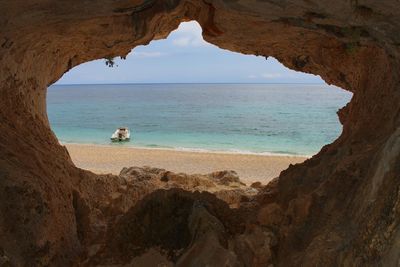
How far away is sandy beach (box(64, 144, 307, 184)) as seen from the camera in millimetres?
22938

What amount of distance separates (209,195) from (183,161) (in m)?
19.2

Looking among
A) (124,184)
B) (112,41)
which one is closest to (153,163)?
(124,184)

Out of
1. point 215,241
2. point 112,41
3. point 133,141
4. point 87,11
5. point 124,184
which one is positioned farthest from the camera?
point 133,141

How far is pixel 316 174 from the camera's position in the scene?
21.9ft

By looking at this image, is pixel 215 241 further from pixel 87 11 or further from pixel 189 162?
pixel 189 162

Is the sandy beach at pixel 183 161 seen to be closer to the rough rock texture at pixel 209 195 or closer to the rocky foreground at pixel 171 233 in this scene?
the rough rock texture at pixel 209 195

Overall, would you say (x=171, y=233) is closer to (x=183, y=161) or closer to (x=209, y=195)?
(x=209, y=195)

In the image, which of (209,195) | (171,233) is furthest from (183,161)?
(171,233)

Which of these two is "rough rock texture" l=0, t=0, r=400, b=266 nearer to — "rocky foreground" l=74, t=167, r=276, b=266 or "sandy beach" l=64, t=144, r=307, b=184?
"rocky foreground" l=74, t=167, r=276, b=266

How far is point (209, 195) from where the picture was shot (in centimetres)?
699

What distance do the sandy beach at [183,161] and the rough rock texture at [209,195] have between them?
44.3ft

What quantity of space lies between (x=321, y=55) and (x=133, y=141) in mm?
32252

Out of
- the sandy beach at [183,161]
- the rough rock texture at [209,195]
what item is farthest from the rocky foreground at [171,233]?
the sandy beach at [183,161]

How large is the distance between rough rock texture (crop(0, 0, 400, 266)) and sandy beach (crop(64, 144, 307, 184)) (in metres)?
13.5
